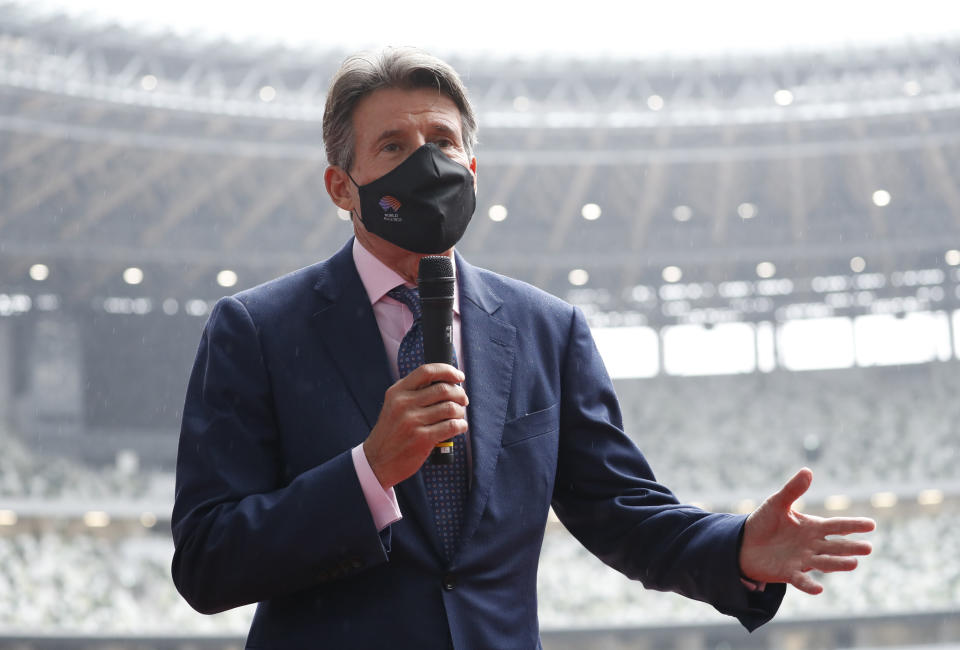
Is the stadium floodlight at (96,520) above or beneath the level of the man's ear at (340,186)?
beneath

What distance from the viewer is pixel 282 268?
23.4 m

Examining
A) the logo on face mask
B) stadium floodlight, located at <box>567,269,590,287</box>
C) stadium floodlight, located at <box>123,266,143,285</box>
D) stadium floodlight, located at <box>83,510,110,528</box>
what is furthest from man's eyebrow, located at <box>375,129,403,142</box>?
stadium floodlight, located at <box>567,269,590,287</box>

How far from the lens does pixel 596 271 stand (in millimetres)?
24766

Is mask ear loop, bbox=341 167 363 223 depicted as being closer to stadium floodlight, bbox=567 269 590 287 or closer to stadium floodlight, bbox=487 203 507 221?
stadium floodlight, bbox=487 203 507 221

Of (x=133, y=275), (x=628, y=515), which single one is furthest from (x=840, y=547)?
(x=133, y=275)

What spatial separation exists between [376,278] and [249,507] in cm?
50

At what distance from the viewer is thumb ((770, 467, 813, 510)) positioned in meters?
1.66

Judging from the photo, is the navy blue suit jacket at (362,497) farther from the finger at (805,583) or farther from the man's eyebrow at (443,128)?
the man's eyebrow at (443,128)

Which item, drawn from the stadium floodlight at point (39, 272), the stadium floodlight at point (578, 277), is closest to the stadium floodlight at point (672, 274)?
the stadium floodlight at point (578, 277)

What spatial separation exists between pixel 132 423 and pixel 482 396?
23.7 metres

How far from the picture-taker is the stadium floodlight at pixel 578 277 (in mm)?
24656

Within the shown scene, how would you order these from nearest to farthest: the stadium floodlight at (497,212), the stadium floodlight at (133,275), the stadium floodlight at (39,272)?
the stadium floodlight at (39,272) < the stadium floodlight at (133,275) < the stadium floodlight at (497,212)

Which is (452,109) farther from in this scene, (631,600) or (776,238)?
(776,238)

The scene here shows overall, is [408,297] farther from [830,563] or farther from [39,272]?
[39,272]
